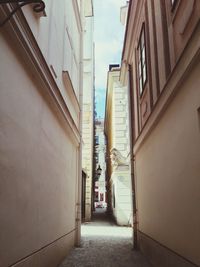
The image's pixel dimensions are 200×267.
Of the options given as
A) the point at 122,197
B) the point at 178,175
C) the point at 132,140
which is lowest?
the point at 122,197

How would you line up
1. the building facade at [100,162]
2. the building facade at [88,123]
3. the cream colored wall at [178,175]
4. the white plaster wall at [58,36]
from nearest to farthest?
1. the cream colored wall at [178,175]
2. the white plaster wall at [58,36]
3. the building facade at [88,123]
4. the building facade at [100,162]

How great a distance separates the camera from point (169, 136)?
4.51m

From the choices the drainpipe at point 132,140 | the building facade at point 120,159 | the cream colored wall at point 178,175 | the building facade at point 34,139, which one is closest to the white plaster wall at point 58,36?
the building facade at point 34,139

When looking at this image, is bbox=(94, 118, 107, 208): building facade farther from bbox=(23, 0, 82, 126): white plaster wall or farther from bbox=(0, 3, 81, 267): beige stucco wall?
bbox=(0, 3, 81, 267): beige stucco wall

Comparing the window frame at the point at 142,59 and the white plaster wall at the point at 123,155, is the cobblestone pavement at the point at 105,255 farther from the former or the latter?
the white plaster wall at the point at 123,155

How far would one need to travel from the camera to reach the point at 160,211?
5098 millimetres

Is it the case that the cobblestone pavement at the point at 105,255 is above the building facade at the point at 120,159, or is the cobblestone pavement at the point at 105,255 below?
below

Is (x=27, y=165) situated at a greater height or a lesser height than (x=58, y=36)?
lesser

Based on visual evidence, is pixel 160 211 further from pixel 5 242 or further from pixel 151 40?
pixel 151 40

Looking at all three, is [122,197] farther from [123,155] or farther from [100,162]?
[100,162]

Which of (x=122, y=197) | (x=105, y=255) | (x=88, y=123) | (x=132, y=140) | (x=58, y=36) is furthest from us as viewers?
(x=88, y=123)

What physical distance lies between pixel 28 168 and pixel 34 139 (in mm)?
472

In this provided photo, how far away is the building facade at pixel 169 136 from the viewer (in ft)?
11.1

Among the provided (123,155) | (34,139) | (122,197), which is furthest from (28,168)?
(123,155)
